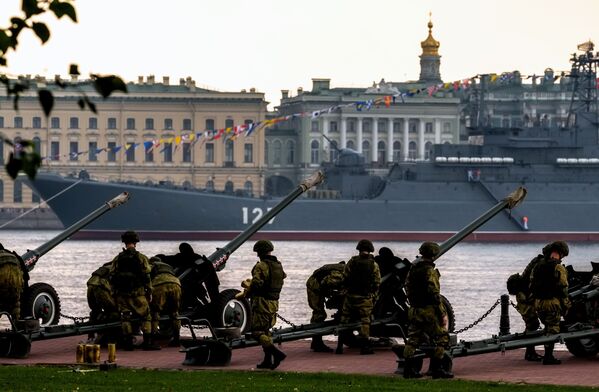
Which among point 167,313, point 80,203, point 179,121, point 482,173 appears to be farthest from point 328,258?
point 179,121

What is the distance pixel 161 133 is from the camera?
545ft

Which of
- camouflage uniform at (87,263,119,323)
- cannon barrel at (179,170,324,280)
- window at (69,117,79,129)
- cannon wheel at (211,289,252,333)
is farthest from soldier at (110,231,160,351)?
window at (69,117,79,129)

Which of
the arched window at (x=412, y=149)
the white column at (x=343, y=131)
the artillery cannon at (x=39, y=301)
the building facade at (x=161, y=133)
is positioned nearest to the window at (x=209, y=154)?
the building facade at (x=161, y=133)

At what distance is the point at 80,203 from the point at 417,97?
68.3m

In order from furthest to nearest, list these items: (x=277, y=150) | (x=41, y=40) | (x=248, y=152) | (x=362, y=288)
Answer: (x=277, y=150) < (x=248, y=152) < (x=362, y=288) < (x=41, y=40)

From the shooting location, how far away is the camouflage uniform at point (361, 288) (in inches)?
869

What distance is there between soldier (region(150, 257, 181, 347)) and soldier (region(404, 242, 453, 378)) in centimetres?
414

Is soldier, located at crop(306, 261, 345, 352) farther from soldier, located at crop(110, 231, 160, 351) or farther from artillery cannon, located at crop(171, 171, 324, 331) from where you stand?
soldier, located at crop(110, 231, 160, 351)

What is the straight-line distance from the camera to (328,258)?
75.4 meters

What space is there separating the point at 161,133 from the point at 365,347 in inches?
5692

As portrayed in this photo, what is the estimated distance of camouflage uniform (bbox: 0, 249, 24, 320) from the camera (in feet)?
72.7

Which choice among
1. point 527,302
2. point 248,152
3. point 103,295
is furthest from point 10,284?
point 248,152

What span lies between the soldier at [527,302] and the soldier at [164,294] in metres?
4.15

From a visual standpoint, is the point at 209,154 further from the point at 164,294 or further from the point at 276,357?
the point at 276,357
